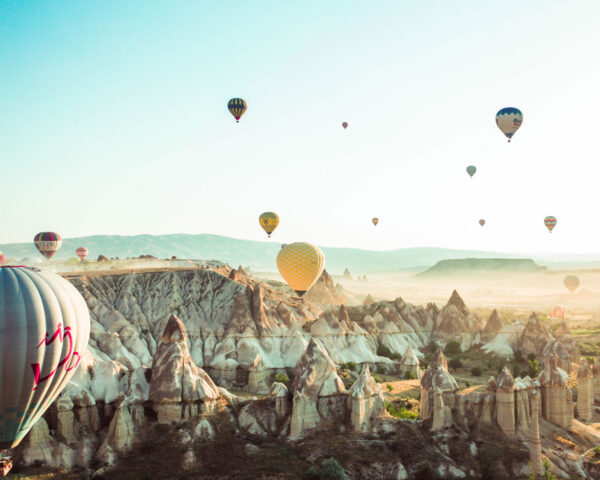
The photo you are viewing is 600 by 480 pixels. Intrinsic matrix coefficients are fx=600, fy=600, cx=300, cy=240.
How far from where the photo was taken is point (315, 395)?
41.7 m

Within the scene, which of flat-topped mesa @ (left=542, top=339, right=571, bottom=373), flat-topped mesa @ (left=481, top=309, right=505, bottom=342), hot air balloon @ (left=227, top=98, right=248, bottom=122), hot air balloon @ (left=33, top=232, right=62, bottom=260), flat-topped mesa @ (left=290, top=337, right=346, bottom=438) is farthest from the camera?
hot air balloon @ (left=33, top=232, right=62, bottom=260)

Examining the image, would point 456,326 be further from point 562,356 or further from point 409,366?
point 562,356

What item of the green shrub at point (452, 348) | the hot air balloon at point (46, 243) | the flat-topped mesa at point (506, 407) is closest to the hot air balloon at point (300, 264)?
the green shrub at point (452, 348)

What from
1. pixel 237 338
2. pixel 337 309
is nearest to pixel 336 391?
pixel 237 338

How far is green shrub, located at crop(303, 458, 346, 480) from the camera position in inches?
1366

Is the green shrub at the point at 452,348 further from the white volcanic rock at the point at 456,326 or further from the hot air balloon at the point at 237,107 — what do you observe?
the hot air balloon at the point at 237,107

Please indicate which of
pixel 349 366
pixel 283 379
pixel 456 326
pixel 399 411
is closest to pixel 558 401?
pixel 399 411

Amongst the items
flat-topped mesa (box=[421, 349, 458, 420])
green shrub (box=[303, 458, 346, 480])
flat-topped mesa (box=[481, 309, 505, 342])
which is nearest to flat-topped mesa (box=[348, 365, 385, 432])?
flat-topped mesa (box=[421, 349, 458, 420])

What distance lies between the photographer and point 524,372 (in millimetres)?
70750

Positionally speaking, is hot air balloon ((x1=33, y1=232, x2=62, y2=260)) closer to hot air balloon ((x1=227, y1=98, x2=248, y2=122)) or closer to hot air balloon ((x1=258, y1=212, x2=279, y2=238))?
hot air balloon ((x1=258, y1=212, x2=279, y2=238))

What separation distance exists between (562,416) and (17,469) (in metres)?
37.0

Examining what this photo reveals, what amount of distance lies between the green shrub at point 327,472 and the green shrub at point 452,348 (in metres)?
53.0

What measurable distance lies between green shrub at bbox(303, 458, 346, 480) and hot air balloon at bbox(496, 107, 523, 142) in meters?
47.5

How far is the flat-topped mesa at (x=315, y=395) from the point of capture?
4056 cm
